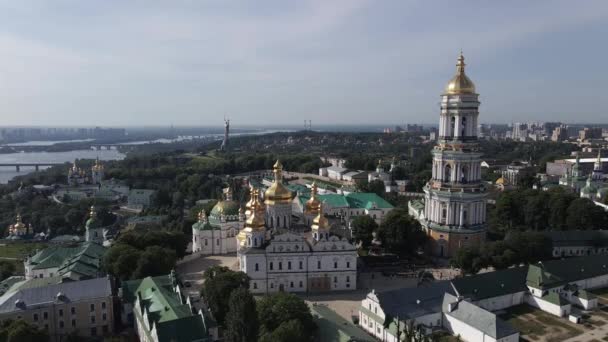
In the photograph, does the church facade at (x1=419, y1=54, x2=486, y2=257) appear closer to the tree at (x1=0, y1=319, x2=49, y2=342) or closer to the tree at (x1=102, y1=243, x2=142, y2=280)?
the tree at (x1=102, y1=243, x2=142, y2=280)

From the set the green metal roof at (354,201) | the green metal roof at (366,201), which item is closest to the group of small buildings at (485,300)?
the green metal roof at (366,201)

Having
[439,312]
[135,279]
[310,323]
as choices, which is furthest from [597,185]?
[135,279]

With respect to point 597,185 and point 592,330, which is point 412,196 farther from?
point 592,330

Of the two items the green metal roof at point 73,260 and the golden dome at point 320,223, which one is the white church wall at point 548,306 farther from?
the green metal roof at point 73,260

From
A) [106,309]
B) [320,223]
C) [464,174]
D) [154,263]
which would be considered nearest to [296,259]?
[320,223]

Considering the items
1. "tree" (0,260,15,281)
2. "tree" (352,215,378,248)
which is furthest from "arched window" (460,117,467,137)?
"tree" (0,260,15,281)

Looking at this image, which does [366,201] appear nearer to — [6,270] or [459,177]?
[459,177]
